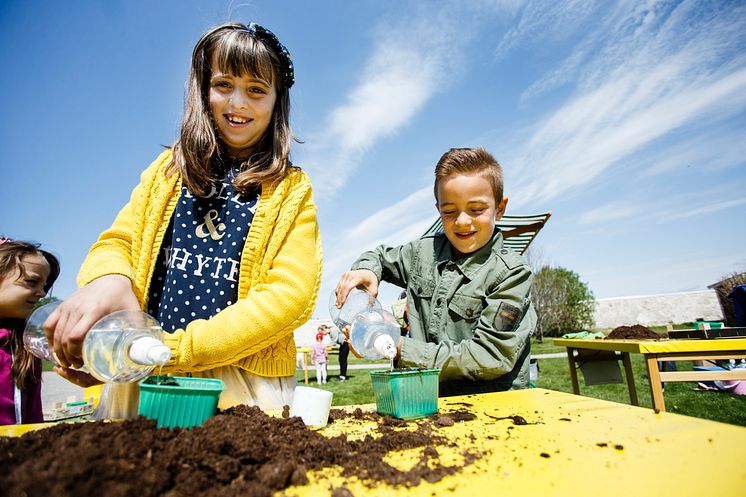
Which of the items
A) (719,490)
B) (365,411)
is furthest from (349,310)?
(719,490)

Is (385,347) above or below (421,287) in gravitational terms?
below

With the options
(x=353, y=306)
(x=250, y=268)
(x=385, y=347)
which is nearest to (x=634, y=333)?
(x=353, y=306)

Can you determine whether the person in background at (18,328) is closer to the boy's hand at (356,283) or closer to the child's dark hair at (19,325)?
the child's dark hair at (19,325)

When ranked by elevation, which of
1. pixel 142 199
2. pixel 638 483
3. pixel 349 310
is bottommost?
pixel 638 483

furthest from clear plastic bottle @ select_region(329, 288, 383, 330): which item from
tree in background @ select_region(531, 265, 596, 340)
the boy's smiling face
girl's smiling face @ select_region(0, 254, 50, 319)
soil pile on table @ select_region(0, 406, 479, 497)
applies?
tree in background @ select_region(531, 265, 596, 340)

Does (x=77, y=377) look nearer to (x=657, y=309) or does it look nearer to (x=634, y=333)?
(x=634, y=333)

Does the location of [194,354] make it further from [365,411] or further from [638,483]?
[638,483]

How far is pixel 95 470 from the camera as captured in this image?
721 mm

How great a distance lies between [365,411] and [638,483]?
1.07 metres

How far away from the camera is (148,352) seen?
110 cm

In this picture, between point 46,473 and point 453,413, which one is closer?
point 46,473

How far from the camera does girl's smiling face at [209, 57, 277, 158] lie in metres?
1.95

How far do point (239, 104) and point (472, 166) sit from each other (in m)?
1.48

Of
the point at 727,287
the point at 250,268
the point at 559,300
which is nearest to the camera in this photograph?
the point at 250,268
